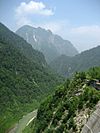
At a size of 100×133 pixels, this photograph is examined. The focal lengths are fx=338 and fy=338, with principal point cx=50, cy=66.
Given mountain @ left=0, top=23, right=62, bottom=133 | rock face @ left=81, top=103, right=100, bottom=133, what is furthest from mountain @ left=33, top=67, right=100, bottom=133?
mountain @ left=0, top=23, right=62, bottom=133

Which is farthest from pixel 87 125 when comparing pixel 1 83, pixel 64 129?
pixel 1 83

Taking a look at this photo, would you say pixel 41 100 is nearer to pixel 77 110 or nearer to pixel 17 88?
pixel 17 88

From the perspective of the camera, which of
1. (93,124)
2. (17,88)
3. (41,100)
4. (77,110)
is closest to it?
(93,124)

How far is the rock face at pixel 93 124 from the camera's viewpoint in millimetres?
44138

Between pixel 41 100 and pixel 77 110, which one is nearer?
pixel 77 110

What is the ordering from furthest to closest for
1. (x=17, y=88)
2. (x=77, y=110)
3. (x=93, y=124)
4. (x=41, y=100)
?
(x=17, y=88) < (x=41, y=100) < (x=77, y=110) < (x=93, y=124)

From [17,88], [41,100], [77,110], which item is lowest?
[41,100]

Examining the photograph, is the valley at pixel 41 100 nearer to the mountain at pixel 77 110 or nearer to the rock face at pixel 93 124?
the mountain at pixel 77 110

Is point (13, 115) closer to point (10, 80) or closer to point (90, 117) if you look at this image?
point (10, 80)

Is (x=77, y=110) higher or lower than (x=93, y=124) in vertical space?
higher

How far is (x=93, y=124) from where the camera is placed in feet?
149

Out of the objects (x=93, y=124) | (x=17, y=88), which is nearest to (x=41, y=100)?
(x=17, y=88)

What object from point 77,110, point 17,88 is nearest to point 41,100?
point 17,88

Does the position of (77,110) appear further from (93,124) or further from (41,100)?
(41,100)
